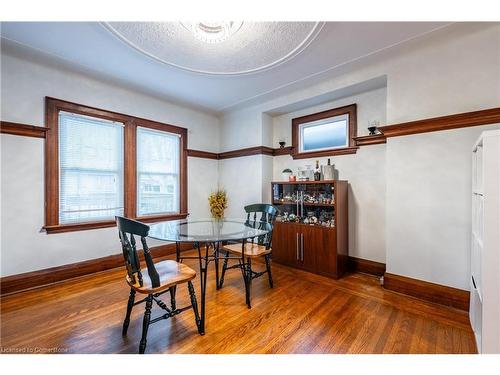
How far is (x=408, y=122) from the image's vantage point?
2.42m

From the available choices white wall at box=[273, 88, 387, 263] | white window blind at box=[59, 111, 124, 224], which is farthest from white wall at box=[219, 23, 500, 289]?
white window blind at box=[59, 111, 124, 224]

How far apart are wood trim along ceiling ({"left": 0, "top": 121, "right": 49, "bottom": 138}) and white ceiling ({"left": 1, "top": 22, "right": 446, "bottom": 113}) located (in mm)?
823

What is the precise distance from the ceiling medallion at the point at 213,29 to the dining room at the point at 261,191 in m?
0.01

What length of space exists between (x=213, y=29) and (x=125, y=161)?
7.73ft

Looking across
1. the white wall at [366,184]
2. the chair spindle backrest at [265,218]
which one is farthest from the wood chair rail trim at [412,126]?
the chair spindle backrest at [265,218]

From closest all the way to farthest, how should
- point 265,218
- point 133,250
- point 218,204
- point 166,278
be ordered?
point 133,250 → point 166,278 → point 265,218 → point 218,204

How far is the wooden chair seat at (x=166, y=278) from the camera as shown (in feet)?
5.22

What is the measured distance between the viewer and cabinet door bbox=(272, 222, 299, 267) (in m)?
3.27

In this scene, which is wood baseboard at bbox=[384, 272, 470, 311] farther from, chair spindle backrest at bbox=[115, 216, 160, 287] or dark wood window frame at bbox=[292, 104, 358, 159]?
chair spindle backrest at bbox=[115, 216, 160, 287]

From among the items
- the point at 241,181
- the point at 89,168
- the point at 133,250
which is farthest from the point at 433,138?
the point at 89,168

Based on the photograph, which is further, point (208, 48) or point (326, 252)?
point (326, 252)

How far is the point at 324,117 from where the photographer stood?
350 centimetres

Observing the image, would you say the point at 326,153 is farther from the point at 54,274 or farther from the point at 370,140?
the point at 54,274

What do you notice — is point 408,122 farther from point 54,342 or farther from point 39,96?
point 39,96
